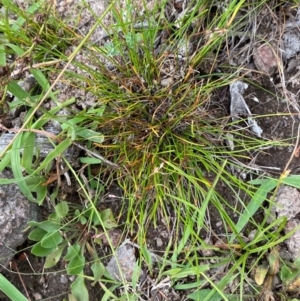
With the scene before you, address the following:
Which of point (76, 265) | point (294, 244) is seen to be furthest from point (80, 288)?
point (294, 244)

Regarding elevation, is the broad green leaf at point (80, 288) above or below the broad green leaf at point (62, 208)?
below

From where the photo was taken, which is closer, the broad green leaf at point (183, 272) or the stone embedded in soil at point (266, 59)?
the broad green leaf at point (183, 272)

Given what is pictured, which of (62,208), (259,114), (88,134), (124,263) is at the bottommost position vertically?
(124,263)

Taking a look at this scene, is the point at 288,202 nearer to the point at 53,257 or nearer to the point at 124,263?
the point at 124,263

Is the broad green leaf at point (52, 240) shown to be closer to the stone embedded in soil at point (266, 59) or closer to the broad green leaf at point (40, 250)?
the broad green leaf at point (40, 250)

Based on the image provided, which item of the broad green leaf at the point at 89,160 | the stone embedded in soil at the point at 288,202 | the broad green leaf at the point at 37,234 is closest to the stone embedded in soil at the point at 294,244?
the stone embedded in soil at the point at 288,202

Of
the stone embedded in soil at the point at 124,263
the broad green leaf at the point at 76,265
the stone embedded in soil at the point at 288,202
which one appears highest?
the broad green leaf at the point at 76,265
